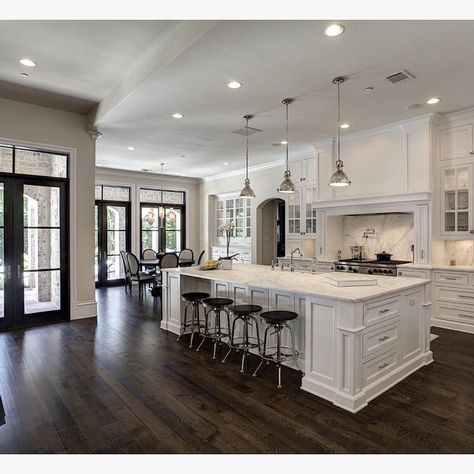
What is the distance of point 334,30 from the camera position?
2.80 meters

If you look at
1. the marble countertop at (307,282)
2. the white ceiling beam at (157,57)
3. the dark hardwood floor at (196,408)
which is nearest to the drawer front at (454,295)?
the dark hardwood floor at (196,408)

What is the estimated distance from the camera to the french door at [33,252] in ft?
16.5

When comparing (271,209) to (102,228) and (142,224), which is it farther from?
(102,228)

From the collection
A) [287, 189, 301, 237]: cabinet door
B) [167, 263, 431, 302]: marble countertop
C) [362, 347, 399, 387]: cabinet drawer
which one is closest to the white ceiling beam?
[167, 263, 431, 302]: marble countertop

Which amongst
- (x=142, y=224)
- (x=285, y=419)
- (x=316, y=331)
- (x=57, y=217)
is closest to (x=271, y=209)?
(x=142, y=224)

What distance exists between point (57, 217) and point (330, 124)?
15.1 ft

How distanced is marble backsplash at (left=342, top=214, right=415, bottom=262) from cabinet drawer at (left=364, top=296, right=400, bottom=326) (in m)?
2.71

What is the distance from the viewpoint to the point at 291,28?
9.12 ft

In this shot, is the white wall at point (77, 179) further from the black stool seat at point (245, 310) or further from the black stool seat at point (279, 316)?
the black stool seat at point (279, 316)

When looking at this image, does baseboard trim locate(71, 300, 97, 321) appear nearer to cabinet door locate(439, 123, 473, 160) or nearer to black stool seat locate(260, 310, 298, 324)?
black stool seat locate(260, 310, 298, 324)

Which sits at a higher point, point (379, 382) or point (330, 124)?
point (330, 124)

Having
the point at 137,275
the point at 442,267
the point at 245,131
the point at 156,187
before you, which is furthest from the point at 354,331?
the point at 156,187

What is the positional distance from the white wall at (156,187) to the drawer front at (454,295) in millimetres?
7288
